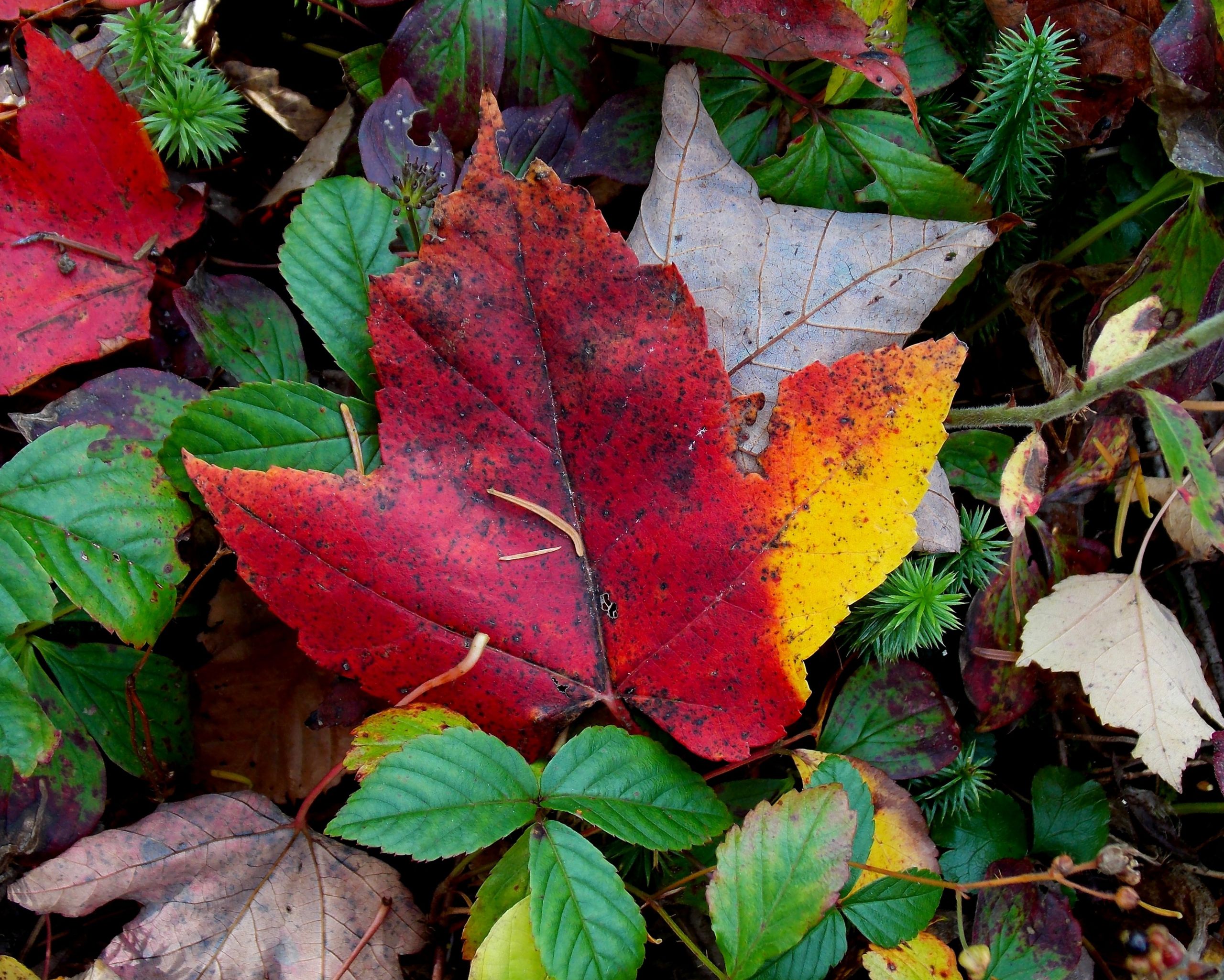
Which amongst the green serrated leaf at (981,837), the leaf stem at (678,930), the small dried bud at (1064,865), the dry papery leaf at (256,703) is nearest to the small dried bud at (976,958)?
the small dried bud at (1064,865)

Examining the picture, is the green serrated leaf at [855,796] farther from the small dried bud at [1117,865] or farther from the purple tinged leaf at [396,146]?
the purple tinged leaf at [396,146]

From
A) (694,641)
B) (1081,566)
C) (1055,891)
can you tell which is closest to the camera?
(694,641)

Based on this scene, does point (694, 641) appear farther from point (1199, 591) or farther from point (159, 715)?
point (1199, 591)

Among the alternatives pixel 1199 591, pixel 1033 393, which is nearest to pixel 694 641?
pixel 1033 393

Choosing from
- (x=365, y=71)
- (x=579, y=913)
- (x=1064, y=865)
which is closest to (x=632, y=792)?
(x=579, y=913)

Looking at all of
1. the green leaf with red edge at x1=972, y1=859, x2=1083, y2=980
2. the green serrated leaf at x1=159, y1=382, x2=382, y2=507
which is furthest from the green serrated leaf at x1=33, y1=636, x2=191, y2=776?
the green leaf with red edge at x1=972, y1=859, x2=1083, y2=980

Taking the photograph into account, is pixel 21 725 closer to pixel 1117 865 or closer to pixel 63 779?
pixel 63 779

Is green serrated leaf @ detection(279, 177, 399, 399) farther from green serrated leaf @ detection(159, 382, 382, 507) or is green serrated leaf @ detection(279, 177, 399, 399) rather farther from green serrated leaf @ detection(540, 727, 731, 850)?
green serrated leaf @ detection(540, 727, 731, 850)
